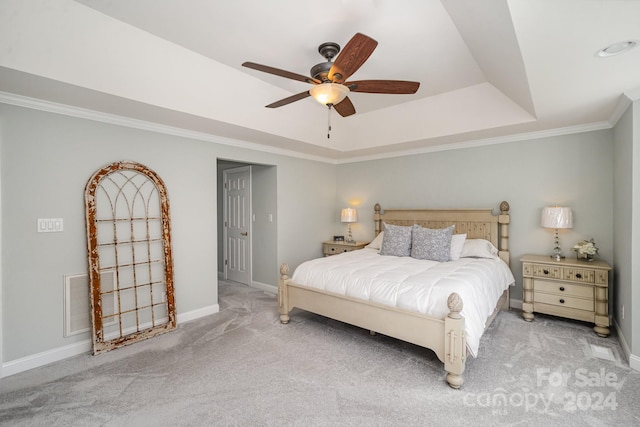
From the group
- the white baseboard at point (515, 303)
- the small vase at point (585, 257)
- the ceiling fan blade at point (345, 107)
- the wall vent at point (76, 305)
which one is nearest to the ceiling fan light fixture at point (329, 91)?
the ceiling fan blade at point (345, 107)

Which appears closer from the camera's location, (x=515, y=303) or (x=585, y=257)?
(x=585, y=257)

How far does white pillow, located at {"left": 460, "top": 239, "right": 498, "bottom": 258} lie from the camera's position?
12.4ft

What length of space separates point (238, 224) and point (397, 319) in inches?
147

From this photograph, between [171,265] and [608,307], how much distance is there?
4.99m

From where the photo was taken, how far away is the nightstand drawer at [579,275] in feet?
10.3

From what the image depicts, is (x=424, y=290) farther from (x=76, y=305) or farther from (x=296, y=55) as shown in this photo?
(x=76, y=305)

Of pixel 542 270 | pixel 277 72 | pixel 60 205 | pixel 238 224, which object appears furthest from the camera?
pixel 238 224

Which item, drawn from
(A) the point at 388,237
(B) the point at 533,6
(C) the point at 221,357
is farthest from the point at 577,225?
(C) the point at 221,357

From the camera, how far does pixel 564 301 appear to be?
3.33 meters

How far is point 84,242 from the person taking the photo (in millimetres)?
2928

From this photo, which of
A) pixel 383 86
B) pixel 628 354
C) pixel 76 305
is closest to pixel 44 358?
pixel 76 305

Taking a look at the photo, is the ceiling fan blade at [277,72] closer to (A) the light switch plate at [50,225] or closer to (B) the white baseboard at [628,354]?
(A) the light switch plate at [50,225]

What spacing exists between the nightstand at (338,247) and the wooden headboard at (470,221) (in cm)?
68

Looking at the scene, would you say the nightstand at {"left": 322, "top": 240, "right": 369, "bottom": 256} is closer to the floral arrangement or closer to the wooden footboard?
the wooden footboard
